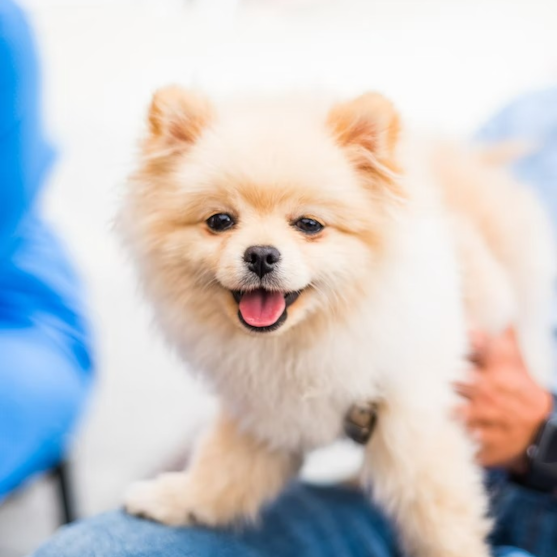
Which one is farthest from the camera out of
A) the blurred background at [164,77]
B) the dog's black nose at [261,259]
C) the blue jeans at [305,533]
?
the blurred background at [164,77]

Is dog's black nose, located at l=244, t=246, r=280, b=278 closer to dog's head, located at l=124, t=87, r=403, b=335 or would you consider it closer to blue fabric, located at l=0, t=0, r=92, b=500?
dog's head, located at l=124, t=87, r=403, b=335

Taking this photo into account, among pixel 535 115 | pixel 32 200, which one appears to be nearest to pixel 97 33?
pixel 32 200

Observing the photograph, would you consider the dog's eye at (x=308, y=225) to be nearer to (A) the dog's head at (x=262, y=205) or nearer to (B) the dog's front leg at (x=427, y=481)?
(A) the dog's head at (x=262, y=205)

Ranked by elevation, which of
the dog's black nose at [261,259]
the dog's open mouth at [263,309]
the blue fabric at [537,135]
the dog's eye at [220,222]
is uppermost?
the blue fabric at [537,135]

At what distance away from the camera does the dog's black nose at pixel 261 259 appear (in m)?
0.68

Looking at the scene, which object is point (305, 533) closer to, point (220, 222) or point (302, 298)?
point (302, 298)

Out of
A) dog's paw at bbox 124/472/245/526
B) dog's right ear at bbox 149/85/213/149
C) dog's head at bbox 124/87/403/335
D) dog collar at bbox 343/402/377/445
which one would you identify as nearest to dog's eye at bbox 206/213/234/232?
dog's head at bbox 124/87/403/335

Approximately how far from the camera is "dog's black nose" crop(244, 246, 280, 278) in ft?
2.23

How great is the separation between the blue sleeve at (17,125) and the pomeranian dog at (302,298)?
45 cm

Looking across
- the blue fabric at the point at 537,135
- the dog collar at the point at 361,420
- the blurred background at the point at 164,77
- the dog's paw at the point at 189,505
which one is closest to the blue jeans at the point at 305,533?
the dog's paw at the point at 189,505

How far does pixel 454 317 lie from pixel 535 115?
0.86m

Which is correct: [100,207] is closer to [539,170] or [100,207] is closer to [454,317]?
[539,170]

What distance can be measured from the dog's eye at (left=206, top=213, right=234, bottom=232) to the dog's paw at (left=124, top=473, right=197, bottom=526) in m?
0.45

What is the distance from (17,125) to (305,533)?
903 mm
